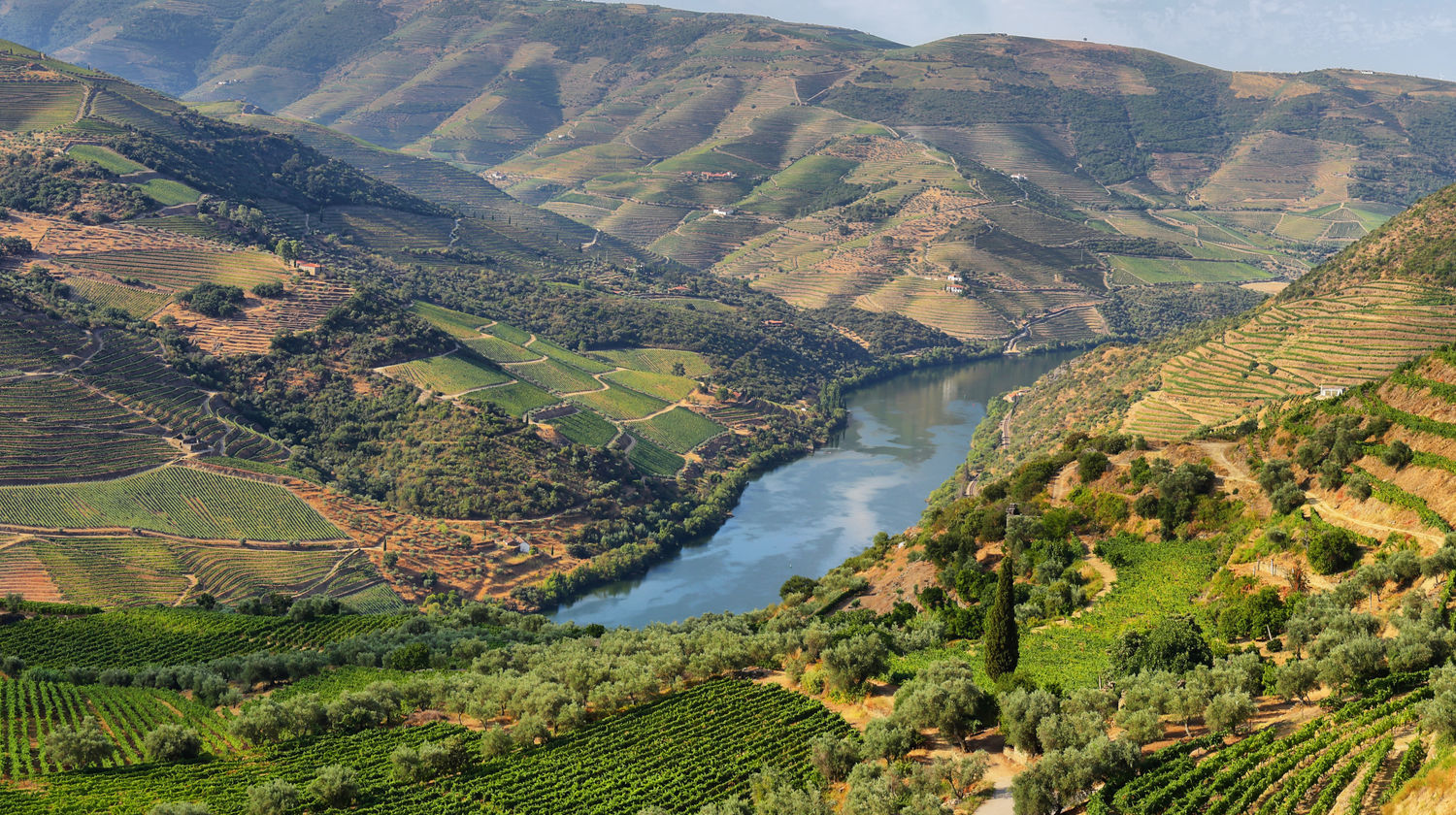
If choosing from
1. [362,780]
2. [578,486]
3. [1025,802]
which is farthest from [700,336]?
[1025,802]

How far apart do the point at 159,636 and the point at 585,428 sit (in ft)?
221

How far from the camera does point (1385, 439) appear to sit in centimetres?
5600

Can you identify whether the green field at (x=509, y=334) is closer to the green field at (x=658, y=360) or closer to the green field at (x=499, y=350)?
the green field at (x=499, y=350)

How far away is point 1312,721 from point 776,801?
648 inches

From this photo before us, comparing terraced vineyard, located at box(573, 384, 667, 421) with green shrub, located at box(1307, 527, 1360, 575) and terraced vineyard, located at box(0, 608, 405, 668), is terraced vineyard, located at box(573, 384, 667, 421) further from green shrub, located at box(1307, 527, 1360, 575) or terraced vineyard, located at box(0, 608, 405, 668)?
green shrub, located at box(1307, 527, 1360, 575)

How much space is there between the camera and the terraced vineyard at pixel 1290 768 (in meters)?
30.0

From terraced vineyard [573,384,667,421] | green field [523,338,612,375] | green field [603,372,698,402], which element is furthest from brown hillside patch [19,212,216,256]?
green field [603,372,698,402]

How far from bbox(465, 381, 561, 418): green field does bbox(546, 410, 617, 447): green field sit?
373cm

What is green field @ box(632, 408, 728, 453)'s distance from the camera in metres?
144

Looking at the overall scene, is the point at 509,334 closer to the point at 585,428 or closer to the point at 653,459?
the point at 585,428

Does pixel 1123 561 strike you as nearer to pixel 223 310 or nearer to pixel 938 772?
pixel 938 772

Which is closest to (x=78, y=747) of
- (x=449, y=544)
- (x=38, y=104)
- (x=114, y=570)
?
(x=114, y=570)

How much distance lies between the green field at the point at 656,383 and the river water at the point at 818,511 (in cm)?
2149

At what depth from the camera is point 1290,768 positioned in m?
32.3
